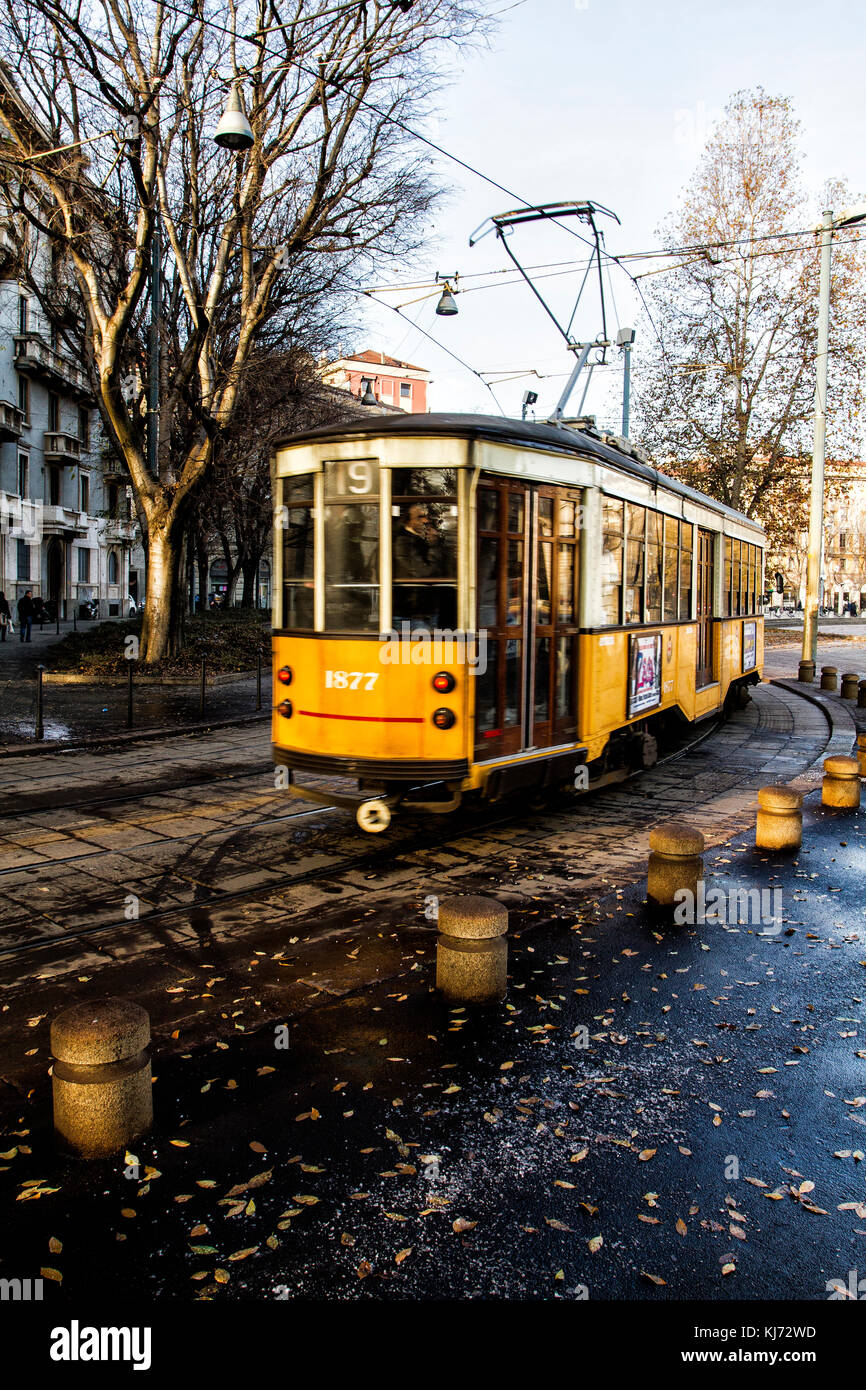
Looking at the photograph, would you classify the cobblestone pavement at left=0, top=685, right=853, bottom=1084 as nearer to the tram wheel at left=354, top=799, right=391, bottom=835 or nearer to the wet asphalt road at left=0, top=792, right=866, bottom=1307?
the tram wheel at left=354, top=799, right=391, bottom=835

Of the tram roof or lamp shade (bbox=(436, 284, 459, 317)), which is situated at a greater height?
lamp shade (bbox=(436, 284, 459, 317))

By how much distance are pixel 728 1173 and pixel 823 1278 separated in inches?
23.4

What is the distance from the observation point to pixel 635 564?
10219 mm

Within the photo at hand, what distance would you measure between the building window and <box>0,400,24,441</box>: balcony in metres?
4.80

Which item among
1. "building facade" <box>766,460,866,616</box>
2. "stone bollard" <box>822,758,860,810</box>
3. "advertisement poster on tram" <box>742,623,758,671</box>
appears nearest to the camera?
"stone bollard" <box>822,758,860,810</box>

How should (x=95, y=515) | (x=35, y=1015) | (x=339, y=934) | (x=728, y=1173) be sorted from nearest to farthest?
(x=728, y=1173) → (x=35, y=1015) → (x=339, y=934) → (x=95, y=515)

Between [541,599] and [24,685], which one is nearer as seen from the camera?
[541,599]

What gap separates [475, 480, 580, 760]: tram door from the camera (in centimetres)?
741

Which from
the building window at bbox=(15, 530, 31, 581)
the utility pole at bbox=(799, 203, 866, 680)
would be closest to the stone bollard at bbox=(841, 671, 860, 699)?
the utility pole at bbox=(799, 203, 866, 680)

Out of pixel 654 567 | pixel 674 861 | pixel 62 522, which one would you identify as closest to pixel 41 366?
pixel 62 522

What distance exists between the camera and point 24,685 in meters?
19.1

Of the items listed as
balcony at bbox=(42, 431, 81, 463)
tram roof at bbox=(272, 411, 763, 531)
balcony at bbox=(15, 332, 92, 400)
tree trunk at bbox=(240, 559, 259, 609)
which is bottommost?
tram roof at bbox=(272, 411, 763, 531)
